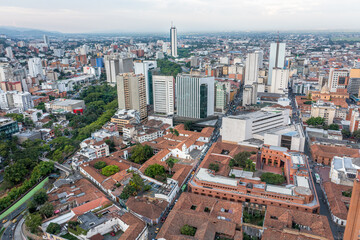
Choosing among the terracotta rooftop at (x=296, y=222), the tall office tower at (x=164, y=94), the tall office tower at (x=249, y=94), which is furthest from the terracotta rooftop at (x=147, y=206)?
the tall office tower at (x=249, y=94)

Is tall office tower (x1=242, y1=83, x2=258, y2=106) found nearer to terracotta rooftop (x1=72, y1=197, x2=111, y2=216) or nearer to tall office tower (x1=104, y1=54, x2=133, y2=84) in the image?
terracotta rooftop (x1=72, y1=197, x2=111, y2=216)

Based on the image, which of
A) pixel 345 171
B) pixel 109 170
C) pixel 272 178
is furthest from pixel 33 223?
pixel 345 171

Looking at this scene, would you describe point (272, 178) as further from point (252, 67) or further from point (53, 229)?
point (252, 67)

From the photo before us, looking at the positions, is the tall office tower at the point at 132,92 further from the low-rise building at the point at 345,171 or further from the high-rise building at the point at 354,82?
the high-rise building at the point at 354,82

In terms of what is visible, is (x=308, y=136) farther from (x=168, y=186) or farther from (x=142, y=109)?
(x=142, y=109)

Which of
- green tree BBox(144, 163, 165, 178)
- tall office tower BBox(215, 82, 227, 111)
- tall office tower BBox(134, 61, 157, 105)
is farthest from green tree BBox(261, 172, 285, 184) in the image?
tall office tower BBox(134, 61, 157, 105)

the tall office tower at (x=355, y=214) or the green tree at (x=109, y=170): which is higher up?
the tall office tower at (x=355, y=214)
